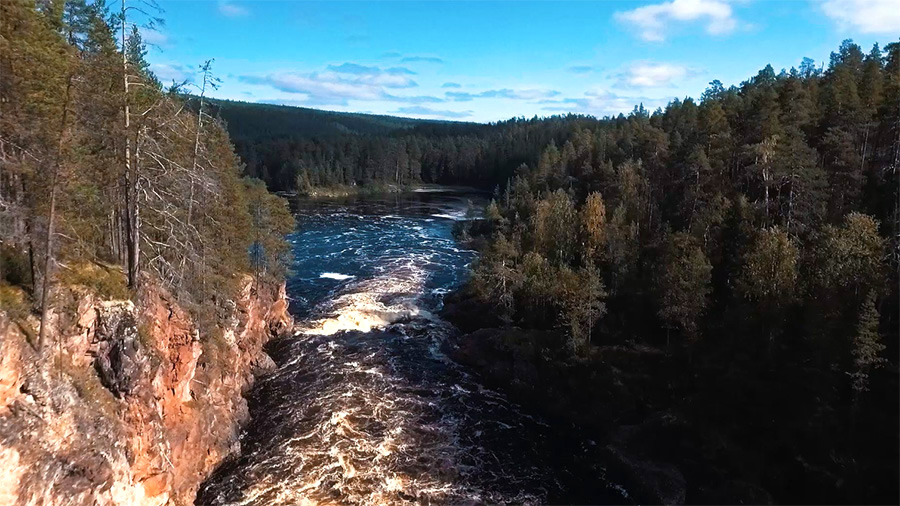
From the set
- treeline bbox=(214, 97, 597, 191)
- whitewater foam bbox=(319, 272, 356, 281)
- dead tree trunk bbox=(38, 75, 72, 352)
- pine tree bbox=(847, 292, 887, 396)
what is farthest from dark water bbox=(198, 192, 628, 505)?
treeline bbox=(214, 97, 597, 191)

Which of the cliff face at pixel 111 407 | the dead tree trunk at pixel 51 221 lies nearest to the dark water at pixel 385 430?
the cliff face at pixel 111 407

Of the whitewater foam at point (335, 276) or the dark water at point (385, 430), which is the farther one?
the whitewater foam at point (335, 276)

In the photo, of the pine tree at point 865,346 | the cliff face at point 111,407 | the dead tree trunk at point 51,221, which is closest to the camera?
the cliff face at point 111,407

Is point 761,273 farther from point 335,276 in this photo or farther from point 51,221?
point 335,276

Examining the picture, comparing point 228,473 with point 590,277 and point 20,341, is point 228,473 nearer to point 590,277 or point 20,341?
point 20,341

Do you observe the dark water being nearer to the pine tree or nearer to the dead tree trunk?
the dead tree trunk

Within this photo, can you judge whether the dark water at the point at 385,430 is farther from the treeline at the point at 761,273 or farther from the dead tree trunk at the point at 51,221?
the dead tree trunk at the point at 51,221

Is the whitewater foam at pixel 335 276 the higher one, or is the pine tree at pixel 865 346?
the pine tree at pixel 865 346
